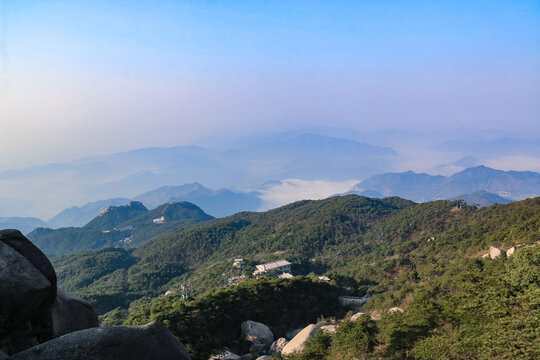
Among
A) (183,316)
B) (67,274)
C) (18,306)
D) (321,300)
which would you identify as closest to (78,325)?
(18,306)

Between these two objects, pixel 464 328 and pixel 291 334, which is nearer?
pixel 464 328

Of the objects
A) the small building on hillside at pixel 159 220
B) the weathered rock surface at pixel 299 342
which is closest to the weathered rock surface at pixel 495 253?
the weathered rock surface at pixel 299 342

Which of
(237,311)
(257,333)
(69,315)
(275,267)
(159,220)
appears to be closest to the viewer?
(69,315)

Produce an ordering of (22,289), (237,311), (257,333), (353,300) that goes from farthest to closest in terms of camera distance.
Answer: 1. (353,300)
2. (237,311)
3. (257,333)
4. (22,289)

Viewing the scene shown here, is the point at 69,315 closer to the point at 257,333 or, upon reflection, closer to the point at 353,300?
the point at 257,333

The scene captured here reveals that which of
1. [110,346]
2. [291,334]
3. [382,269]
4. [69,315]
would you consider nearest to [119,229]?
[382,269]

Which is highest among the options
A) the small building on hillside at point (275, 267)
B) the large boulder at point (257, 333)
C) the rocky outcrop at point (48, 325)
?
the rocky outcrop at point (48, 325)

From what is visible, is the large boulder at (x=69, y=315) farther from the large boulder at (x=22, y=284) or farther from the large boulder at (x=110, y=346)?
the large boulder at (x=110, y=346)

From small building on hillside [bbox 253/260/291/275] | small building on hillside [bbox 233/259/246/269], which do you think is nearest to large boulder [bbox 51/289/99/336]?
small building on hillside [bbox 253/260/291/275]
